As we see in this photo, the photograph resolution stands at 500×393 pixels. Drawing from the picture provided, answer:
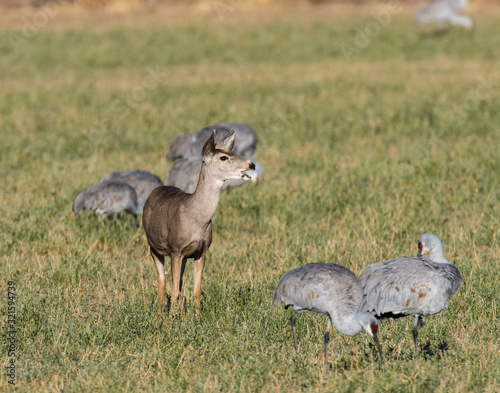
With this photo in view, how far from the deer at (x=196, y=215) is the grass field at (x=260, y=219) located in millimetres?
563

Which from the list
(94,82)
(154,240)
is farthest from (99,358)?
(94,82)

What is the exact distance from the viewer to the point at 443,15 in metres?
31.4

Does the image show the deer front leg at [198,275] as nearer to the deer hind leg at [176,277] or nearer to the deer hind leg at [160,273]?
the deer hind leg at [176,277]

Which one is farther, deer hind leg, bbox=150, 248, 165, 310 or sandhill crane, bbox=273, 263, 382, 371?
deer hind leg, bbox=150, 248, 165, 310

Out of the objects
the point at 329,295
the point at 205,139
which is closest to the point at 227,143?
the point at 329,295

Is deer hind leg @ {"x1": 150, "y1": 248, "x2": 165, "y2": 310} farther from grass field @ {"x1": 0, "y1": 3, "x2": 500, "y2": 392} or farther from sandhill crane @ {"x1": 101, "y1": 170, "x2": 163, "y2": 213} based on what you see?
sandhill crane @ {"x1": 101, "y1": 170, "x2": 163, "y2": 213}

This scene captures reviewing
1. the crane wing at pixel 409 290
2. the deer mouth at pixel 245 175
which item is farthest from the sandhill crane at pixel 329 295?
the deer mouth at pixel 245 175

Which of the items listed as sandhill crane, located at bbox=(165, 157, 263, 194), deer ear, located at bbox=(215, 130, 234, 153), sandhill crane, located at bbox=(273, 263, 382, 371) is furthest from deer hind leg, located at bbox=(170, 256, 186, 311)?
sandhill crane, located at bbox=(165, 157, 263, 194)

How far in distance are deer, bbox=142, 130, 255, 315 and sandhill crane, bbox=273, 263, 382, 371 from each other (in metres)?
1.18

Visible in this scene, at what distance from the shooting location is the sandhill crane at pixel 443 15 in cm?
3112

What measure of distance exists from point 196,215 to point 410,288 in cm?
216

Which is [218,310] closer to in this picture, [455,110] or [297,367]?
[297,367]

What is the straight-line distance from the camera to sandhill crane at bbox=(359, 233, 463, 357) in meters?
5.60

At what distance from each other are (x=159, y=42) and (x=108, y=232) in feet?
77.4
